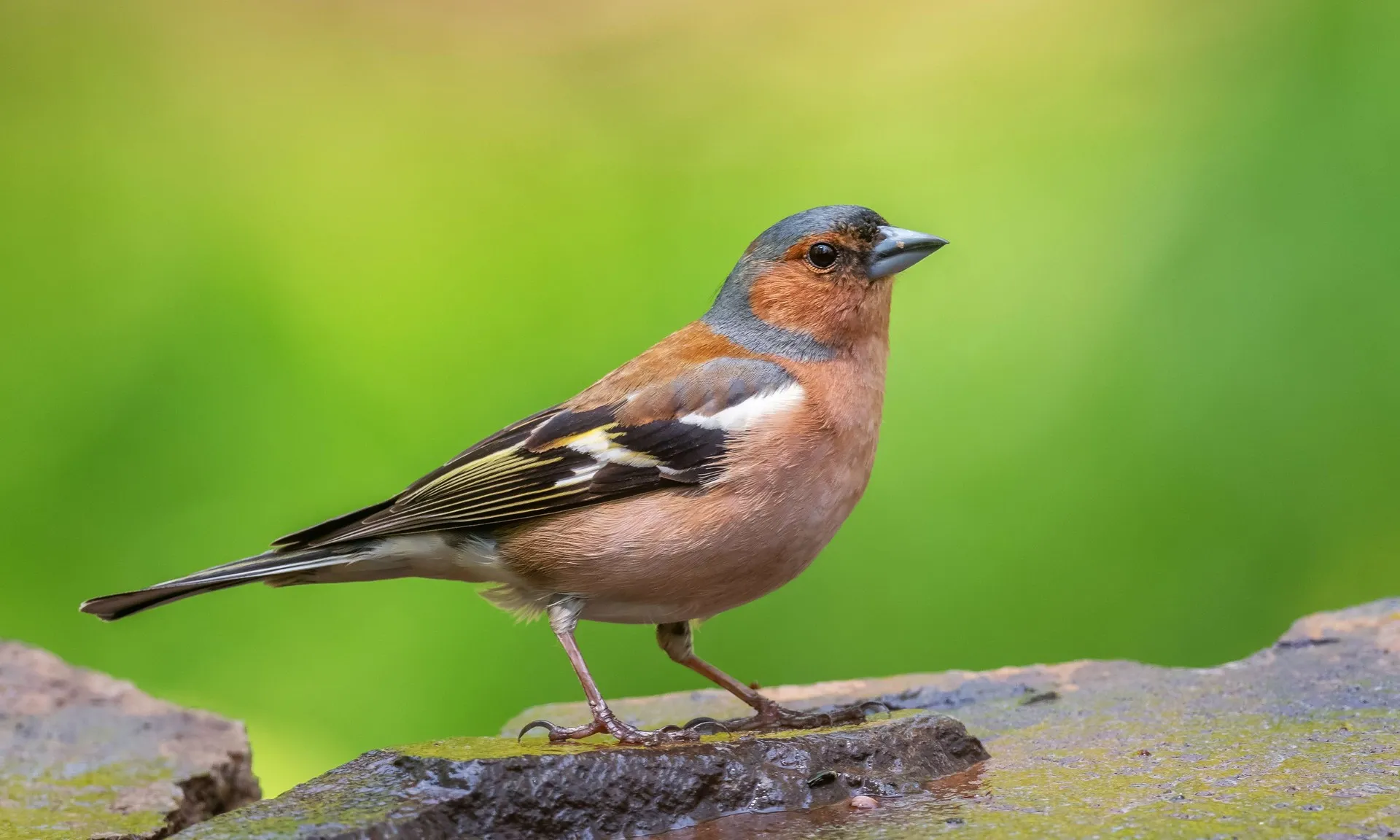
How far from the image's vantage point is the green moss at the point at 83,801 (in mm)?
3506

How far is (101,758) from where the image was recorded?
404cm

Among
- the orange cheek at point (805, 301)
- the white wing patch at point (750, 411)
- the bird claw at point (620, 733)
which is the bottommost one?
the bird claw at point (620, 733)

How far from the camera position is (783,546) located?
12.6 feet

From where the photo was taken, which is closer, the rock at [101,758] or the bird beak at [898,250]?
the rock at [101,758]

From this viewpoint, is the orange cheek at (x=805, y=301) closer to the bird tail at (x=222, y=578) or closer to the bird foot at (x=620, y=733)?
the bird foot at (x=620, y=733)

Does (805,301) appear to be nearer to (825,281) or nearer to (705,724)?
(825,281)

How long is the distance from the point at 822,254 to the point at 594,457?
1.00m

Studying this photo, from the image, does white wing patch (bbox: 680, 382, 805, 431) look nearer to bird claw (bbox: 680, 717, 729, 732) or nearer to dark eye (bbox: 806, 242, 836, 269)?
dark eye (bbox: 806, 242, 836, 269)

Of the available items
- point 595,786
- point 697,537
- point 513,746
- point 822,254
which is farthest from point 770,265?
point 595,786

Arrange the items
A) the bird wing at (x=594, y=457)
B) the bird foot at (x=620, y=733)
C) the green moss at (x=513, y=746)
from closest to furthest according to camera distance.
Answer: the green moss at (x=513, y=746) < the bird foot at (x=620, y=733) < the bird wing at (x=594, y=457)

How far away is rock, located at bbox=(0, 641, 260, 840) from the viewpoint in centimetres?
363

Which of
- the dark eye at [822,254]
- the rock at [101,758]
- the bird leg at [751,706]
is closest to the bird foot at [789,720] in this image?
the bird leg at [751,706]

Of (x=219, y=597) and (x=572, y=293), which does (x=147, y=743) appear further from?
(x=572, y=293)

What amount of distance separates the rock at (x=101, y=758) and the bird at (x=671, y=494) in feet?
1.63
